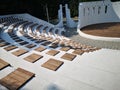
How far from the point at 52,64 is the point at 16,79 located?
1.37 m

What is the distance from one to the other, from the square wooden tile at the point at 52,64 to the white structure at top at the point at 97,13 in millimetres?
9326

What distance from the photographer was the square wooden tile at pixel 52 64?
414cm

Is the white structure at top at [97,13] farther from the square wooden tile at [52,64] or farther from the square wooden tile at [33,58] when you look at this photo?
the square wooden tile at [52,64]

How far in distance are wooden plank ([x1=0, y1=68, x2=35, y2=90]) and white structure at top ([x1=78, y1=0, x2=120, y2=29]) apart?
412 inches

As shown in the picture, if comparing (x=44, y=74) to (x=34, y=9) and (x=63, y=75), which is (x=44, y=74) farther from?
(x=34, y=9)

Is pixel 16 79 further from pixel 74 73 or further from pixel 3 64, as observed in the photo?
pixel 74 73

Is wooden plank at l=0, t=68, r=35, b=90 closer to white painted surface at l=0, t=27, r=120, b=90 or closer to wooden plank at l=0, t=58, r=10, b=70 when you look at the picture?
white painted surface at l=0, t=27, r=120, b=90

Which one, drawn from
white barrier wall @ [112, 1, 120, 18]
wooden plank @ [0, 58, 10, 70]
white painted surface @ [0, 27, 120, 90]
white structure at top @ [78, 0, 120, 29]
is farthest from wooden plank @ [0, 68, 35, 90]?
white barrier wall @ [112, 1, 120, 18]

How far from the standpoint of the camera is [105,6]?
15.4m

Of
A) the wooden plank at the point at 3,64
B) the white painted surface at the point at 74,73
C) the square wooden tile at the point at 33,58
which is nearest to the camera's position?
the white painted surface at the point at 74,73

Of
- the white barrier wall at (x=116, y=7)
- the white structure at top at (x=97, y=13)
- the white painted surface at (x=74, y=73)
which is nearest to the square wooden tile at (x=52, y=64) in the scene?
the white painted surface at (x=74, y=73)

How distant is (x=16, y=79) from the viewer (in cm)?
332

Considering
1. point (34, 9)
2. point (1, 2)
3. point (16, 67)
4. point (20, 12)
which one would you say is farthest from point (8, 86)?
point (34, 9)

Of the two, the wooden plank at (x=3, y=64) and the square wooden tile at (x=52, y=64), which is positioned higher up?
the wooden plank at (x=3, y=64)
